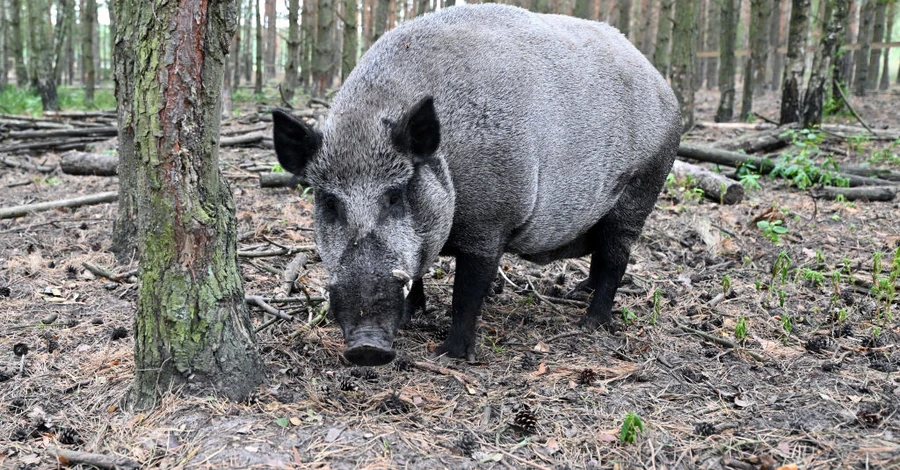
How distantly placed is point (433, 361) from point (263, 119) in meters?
11.6

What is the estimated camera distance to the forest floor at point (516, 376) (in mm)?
3195

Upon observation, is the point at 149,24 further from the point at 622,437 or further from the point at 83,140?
the point at 83,140

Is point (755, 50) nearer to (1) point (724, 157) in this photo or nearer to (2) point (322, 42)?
(1) point (724, 157)

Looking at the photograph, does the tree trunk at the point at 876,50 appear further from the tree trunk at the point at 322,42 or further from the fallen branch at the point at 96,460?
the fallen branch at the point at 96,460

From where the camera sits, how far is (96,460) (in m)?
2.99

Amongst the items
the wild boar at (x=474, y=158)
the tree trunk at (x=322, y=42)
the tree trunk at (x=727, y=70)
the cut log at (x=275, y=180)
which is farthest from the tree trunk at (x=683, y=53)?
the wild boar at (x=474, y=158)

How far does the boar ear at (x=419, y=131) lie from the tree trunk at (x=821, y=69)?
34.6 feet

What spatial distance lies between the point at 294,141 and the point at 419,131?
0.65 m

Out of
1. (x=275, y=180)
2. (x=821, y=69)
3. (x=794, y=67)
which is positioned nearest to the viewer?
(x=275, y=180)

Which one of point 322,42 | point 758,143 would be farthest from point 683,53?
point 322,42

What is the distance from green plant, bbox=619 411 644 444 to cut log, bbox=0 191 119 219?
5.89 metres

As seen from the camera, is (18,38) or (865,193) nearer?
(865,193)

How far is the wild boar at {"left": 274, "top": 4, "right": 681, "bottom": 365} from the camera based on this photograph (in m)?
3.68

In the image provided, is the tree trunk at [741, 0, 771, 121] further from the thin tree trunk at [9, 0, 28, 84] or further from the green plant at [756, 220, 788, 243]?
the thin tree trunk at [9, 0, 28, 84]
